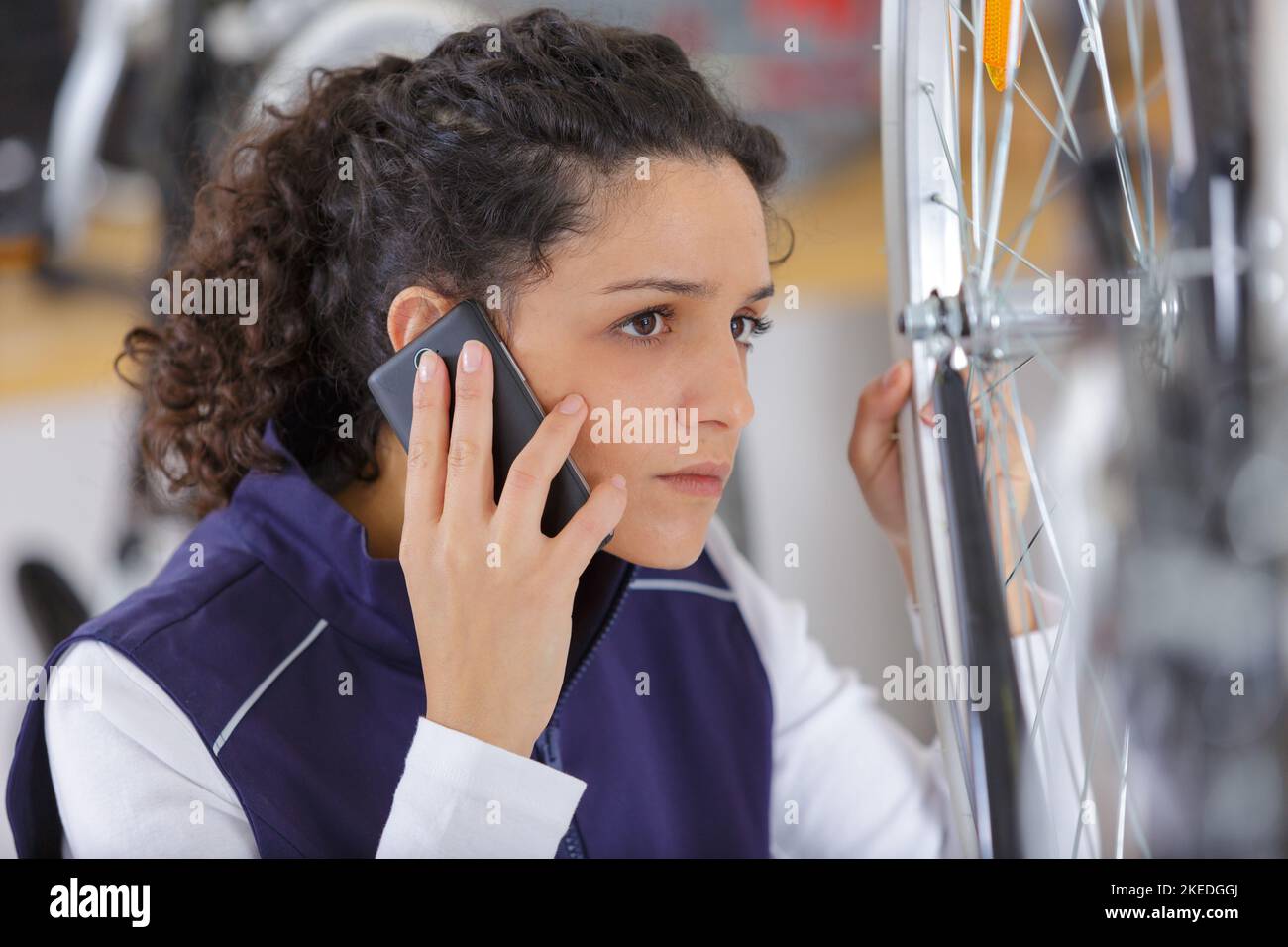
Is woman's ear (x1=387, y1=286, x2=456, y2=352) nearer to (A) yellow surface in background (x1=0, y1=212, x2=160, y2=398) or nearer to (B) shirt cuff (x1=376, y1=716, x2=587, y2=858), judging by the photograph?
(B) shirt cuff (x1=376, y1=716, x2=587, y2=858)

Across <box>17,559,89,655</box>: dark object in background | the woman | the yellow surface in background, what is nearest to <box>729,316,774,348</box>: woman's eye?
the woman

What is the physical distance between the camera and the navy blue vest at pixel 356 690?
0.53 metres

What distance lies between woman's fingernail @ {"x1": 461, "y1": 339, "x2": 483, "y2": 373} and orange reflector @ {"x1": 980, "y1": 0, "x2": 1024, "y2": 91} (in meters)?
0.26

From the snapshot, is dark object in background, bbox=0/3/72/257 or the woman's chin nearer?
the woman's chin

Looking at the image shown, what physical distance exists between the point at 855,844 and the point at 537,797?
0.26m

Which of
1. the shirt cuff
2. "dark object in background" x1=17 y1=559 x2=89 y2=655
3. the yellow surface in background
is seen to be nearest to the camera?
the shirt cuff

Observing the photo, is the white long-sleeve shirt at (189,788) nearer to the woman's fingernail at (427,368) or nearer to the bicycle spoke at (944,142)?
the woman's fingernail at (427,368)

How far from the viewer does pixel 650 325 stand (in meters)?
0.54

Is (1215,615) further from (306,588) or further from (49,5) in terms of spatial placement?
(49,5)

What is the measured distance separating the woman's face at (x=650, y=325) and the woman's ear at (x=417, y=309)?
0.13 feet

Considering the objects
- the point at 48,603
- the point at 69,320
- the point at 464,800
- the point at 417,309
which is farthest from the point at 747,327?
the point at 69,320

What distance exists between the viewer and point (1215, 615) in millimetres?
946

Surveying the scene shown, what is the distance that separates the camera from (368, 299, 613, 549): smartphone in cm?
52

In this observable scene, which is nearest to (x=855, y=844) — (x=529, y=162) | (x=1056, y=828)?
(x=1056, y=828)
